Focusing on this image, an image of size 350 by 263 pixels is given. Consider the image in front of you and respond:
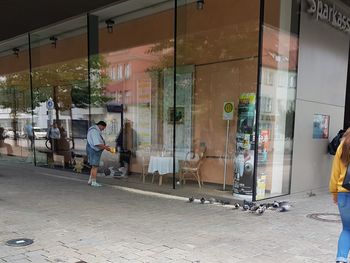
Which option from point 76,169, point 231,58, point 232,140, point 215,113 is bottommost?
point 76,169

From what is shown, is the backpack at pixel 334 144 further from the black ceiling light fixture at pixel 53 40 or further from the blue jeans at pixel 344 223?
the black ceiling light fixture at pixel 53 40

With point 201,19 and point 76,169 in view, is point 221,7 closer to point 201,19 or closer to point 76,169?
point 201,19

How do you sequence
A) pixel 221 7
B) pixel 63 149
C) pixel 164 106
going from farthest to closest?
pixel 63 149, pixel 164 106, pixel 221 7

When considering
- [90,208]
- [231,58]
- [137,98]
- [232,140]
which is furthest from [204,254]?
[137,98]

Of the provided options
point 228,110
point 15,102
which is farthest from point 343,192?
point 15,102

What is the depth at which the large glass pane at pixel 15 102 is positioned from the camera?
1420 cm

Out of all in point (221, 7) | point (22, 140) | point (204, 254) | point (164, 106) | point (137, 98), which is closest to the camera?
point (204, 254)

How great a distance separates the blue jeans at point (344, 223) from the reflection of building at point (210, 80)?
3.48m

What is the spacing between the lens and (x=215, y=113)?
9.62 metres

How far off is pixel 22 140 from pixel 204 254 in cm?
1217

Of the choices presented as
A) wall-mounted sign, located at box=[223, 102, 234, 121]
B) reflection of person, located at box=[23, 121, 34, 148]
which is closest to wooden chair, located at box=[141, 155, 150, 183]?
wall-mounted sign, located at box=[223, 102, 234, 121]

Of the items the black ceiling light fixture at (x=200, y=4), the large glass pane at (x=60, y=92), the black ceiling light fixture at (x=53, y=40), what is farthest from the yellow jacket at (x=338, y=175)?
the black ceiling light fixture at (x=53, y=40)

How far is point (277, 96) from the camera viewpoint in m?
7.99

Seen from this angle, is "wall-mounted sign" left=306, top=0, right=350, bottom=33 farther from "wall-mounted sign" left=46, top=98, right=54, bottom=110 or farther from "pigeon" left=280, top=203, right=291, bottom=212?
"wall-mounted sign" left=46, top=98, right=54, bottom=110
